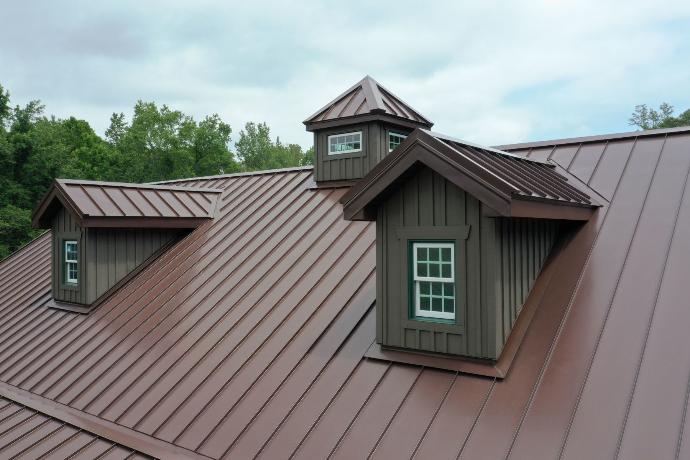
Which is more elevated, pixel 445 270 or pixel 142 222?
pixel 142 222

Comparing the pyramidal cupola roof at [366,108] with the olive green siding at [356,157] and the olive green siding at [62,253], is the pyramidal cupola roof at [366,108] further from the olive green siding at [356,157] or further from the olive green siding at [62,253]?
the olive green siding at [62,253]

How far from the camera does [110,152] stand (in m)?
43.9

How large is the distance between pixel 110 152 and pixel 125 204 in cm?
3667

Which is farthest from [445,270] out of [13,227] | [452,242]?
[13,227]

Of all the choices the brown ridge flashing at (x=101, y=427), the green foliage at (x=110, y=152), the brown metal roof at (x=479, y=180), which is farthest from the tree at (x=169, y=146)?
the brown metal roof at (x=479, y=180)

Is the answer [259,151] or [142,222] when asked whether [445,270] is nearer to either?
[142,222]

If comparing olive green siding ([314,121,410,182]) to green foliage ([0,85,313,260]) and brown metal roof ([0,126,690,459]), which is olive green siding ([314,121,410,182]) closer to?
brown metal roof ([0,126,690,459])

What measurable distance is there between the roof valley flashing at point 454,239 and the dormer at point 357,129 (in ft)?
15.7

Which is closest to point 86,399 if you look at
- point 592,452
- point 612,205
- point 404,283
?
point 404,283

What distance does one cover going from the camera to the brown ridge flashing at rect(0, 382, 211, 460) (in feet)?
19.3

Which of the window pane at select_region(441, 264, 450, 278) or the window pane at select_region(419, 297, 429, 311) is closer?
the window pane at select_region(441, 264, 450, 278)

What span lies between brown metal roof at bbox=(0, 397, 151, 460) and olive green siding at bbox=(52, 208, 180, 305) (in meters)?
2.84

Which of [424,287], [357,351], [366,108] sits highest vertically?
[366,108]

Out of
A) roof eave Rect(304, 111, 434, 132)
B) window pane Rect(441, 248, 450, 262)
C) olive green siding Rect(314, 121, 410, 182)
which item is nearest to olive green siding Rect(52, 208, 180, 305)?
olive green siding Rect(314, 121, 410, 182)
